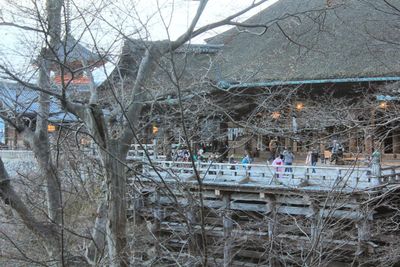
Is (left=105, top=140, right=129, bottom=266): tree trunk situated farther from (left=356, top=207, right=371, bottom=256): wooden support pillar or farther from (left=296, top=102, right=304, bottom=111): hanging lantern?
(left=296, top=102, right=304, bottom=111): hanging lantern

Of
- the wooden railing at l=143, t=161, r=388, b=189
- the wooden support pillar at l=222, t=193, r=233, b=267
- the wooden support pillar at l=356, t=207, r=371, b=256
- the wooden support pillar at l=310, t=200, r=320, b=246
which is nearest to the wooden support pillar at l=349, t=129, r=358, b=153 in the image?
the wooden railing at l=143, t=161, r=388, b=189

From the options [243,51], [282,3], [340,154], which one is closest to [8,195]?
[340,154]

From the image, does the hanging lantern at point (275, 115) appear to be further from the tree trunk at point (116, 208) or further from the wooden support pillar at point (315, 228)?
the tree trunk at point (116, 208)

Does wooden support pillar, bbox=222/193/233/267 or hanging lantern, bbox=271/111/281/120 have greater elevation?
hanging lantern, bbox=271/111/281/120

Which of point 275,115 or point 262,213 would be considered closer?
point 262,213

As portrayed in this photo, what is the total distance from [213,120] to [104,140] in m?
8.72

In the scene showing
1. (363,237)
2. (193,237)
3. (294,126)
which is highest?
(294,126)

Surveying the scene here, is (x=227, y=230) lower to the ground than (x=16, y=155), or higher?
lower

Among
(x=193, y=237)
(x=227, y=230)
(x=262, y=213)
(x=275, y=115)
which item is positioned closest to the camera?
(x=193, y=237)

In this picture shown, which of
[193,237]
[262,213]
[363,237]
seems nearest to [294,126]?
[262,213]

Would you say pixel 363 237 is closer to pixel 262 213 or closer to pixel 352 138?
pixel 262 213

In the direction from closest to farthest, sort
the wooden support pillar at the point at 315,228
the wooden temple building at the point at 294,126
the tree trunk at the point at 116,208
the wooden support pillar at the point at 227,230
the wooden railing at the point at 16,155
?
the wooden support pillar at the point at 315,228, the tree trunk at the point at 116,208, the wooden support pillar at the point at 227,230, the wooden temple building at the point at 294,126, the wooden railing at the point at 16,155

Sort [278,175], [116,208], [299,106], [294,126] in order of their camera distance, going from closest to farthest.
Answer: [116,208] → [278,175] → [294,126] → [299,106]

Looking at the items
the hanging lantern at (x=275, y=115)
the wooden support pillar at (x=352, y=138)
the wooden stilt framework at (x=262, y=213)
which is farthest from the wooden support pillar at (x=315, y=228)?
the hanging lantern at (x=275, y=115)
